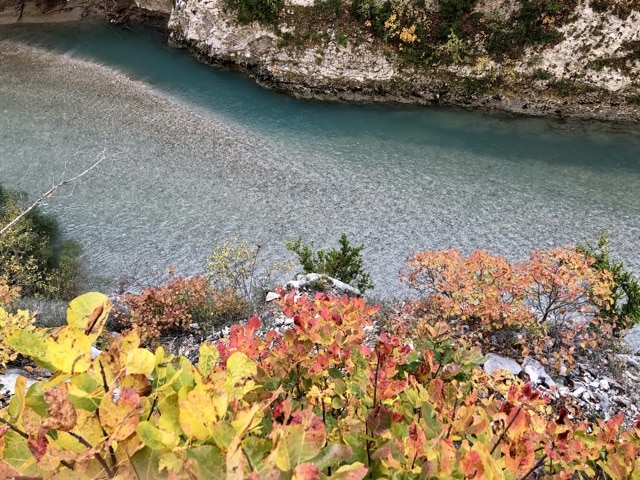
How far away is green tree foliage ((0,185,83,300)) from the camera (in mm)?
11328

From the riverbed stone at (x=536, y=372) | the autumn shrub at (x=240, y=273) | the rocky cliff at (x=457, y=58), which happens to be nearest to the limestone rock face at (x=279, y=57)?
the rocky cliff at (x=457, y=58)

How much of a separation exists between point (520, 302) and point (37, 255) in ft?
39.8

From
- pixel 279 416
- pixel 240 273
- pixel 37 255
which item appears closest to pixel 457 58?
pixel 240 273

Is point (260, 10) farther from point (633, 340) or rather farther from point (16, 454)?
point (16, 454)

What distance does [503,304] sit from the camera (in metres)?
7.90

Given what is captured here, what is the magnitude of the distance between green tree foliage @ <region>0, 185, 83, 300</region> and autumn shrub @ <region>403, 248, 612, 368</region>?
9287 mm

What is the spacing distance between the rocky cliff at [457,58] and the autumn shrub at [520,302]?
12.4 meters

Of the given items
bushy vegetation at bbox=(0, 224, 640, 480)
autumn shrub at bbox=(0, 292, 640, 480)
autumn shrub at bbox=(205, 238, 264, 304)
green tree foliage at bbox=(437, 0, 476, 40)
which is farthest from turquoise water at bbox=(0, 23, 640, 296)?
autumn shrub at bbox=(0, 292, 640, 480)

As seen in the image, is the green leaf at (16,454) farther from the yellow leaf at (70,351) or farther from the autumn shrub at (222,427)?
the yellow leaf at (70,351)

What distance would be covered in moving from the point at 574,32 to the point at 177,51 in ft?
61.8

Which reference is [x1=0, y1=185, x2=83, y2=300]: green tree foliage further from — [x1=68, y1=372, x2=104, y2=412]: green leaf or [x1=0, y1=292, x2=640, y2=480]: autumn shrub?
[x1=68, y1=372, x2=104, y2=412]: green leaf

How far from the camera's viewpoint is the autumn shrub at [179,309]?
30.4 feet

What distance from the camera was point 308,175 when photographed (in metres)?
15.8

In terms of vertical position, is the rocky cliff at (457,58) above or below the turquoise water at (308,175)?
above
